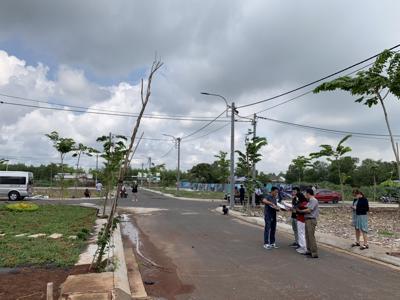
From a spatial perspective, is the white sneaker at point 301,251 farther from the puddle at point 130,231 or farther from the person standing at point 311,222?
the puddle at point 130,231

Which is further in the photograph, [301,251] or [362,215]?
[362,215]

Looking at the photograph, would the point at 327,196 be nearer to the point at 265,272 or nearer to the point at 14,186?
the point at 14,186

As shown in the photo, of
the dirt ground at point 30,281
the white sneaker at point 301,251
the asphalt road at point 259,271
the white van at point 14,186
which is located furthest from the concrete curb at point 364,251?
the white van at point 14,186

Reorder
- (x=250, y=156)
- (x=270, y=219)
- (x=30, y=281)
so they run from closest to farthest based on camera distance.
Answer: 1. (x=30, y=281)
2. (x=270, y=219)
3. (x=250, y=156)

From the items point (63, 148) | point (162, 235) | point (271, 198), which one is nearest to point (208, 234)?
point (162, 235)

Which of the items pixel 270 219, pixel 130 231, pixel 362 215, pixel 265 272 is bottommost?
pixel 265 272

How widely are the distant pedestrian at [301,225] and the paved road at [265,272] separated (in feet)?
1.15

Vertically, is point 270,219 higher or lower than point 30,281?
higher

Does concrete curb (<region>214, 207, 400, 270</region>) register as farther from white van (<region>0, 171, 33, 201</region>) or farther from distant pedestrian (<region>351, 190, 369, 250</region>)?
white van (<region>0, 171, 33, 201</region>)

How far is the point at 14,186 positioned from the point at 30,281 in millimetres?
30480

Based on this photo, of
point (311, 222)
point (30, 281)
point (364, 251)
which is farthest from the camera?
point (364, 251)

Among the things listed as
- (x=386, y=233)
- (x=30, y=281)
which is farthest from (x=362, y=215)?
(x=30, y=281)

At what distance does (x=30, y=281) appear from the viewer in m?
7.12

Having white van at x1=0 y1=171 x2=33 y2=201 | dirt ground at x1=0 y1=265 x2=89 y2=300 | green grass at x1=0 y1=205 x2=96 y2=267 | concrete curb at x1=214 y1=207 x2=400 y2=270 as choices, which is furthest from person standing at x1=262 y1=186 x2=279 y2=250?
white van at x1=0 y1=171 x2=33 y2=201
